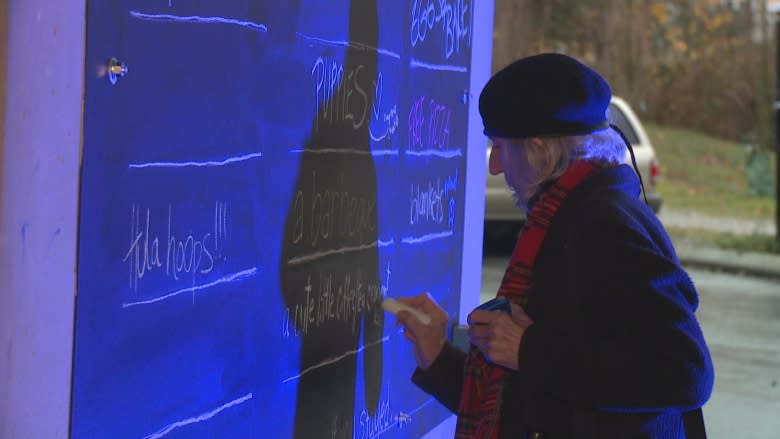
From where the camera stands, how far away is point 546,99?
2.42 metres

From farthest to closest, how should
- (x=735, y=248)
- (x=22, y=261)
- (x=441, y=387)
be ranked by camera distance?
1. (x=735, y=248)
2. (x=441, y=387)
3. (x=22, y=261)

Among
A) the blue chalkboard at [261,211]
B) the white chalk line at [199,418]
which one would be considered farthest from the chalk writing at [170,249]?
the white chalk line at [199,418]

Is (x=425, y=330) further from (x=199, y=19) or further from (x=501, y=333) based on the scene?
(x=199, y=19)

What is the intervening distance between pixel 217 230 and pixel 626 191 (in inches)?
33.7

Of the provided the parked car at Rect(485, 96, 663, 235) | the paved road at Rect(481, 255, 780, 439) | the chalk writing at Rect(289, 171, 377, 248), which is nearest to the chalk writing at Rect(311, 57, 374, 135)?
the chalk writing at Rect(289, 171, 377, 248)

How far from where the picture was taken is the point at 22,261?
2074mm

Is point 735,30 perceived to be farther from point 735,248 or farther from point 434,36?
point 434,36

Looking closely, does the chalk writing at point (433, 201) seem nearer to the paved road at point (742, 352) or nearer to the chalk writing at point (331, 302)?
the chalk writing at point (331, 302)

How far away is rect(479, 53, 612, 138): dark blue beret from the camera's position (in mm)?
2422

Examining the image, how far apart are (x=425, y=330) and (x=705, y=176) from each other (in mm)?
20092

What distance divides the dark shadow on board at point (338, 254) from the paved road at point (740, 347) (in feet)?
11.7

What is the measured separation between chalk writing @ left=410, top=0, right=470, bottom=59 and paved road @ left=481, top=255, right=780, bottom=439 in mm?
3245

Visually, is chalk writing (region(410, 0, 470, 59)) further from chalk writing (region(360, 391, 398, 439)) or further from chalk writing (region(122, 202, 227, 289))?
chalk writing (region(122, 202, 227, 289))

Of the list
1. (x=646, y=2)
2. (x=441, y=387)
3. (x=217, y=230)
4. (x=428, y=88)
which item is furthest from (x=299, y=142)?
(x=646, y=2)
